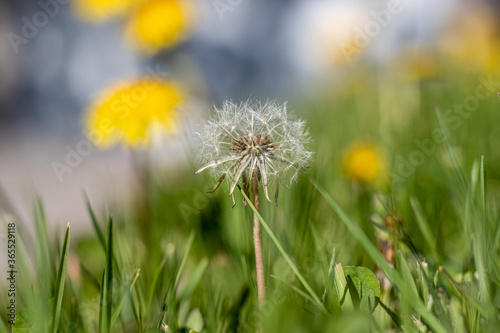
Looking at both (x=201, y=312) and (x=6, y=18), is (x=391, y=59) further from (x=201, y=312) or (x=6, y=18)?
(x=6, y=18)

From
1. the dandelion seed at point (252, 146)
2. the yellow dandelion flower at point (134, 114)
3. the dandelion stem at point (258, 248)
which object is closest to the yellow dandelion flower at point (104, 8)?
the yellow dandelion flower at point (134, 114)

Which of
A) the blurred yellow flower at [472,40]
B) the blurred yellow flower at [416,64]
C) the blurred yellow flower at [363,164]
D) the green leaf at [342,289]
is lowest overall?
the green leaf at [342,289]

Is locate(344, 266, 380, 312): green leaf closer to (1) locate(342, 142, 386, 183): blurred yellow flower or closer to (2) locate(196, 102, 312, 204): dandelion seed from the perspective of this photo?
(2) locate(196, 102, 312, 204): dandelion seed

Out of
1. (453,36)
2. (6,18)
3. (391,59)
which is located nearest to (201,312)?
(391,59)

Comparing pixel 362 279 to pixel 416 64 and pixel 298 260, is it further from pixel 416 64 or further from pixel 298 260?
pixel 416 64

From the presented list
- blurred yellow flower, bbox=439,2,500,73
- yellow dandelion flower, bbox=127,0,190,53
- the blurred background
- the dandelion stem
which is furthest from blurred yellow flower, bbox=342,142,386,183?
blurred yellow flower, bbox=439,2,500,73

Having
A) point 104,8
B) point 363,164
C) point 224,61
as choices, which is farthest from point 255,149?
point 224,61

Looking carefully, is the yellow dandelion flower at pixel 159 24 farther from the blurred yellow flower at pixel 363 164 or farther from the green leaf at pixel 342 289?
the green leaf at pixel 342 289
